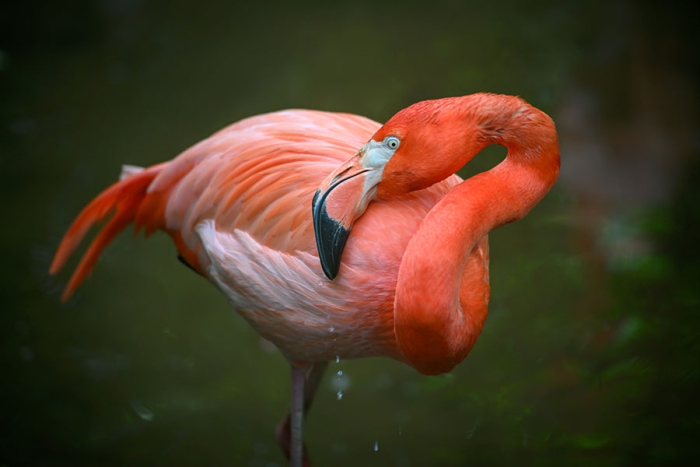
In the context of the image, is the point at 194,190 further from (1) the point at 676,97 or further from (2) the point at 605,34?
(2) the point at 605,34

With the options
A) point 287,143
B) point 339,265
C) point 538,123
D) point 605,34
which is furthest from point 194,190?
point 605,34

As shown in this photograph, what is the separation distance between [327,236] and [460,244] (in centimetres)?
36

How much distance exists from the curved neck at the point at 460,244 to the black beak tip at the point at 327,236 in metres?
0.19

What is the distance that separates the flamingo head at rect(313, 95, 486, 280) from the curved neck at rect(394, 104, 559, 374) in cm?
8

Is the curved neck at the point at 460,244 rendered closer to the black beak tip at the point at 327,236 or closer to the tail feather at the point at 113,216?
the black beak tip at the point at 327,236

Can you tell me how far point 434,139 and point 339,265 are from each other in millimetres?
445

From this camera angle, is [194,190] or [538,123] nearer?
[538,123]

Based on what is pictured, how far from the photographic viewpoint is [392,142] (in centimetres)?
204

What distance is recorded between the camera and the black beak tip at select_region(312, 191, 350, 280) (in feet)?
6.68

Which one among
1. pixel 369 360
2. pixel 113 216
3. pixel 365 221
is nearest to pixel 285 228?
pixel 365 221

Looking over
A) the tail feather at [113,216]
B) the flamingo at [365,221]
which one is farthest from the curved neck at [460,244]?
the tail feather at [113,216]

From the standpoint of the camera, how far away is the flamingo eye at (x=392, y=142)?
2.03 metres

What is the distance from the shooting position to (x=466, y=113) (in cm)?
201

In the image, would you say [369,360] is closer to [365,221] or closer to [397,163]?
[365,221]
